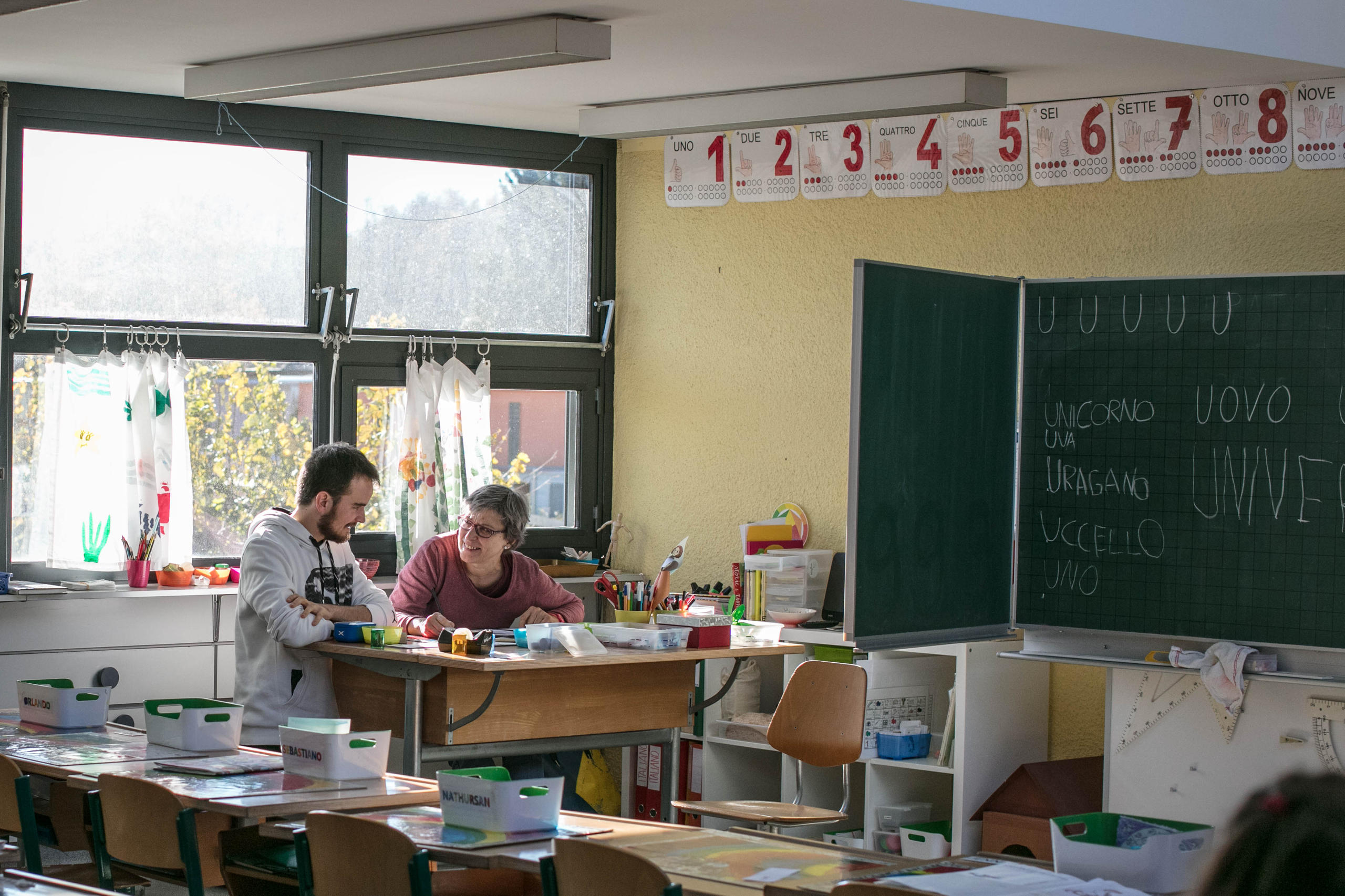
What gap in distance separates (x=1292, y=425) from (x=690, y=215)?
9.29 ft

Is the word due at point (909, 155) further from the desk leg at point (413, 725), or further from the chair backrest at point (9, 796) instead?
the chair backrest at point (9, 796)

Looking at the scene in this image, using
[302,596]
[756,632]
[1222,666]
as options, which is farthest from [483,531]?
[1222,666]

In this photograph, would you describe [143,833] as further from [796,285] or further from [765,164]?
[765,164]

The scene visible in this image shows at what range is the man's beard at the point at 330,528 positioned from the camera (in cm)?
479

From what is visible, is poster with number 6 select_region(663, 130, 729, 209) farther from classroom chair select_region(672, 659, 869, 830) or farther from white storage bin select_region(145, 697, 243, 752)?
white storage bin select_region(145, 697, 243, 752)

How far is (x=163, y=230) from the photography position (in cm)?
573

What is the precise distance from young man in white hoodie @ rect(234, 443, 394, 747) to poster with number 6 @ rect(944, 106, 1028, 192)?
87.1 inches

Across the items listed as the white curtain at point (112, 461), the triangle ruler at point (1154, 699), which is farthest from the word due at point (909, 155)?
the white curtain at point (112, 461)

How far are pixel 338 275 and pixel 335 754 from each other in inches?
115

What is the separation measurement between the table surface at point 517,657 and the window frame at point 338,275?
1.44 meters

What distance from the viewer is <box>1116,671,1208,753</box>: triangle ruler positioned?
4.21 metres

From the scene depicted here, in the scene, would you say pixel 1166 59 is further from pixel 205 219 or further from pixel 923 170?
pixel 205 219

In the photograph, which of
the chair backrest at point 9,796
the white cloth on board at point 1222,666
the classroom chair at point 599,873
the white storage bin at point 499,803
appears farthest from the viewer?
the white cloth on board at point 1222,666

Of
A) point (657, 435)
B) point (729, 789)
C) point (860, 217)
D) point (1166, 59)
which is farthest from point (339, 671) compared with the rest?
point (1166, 59)
